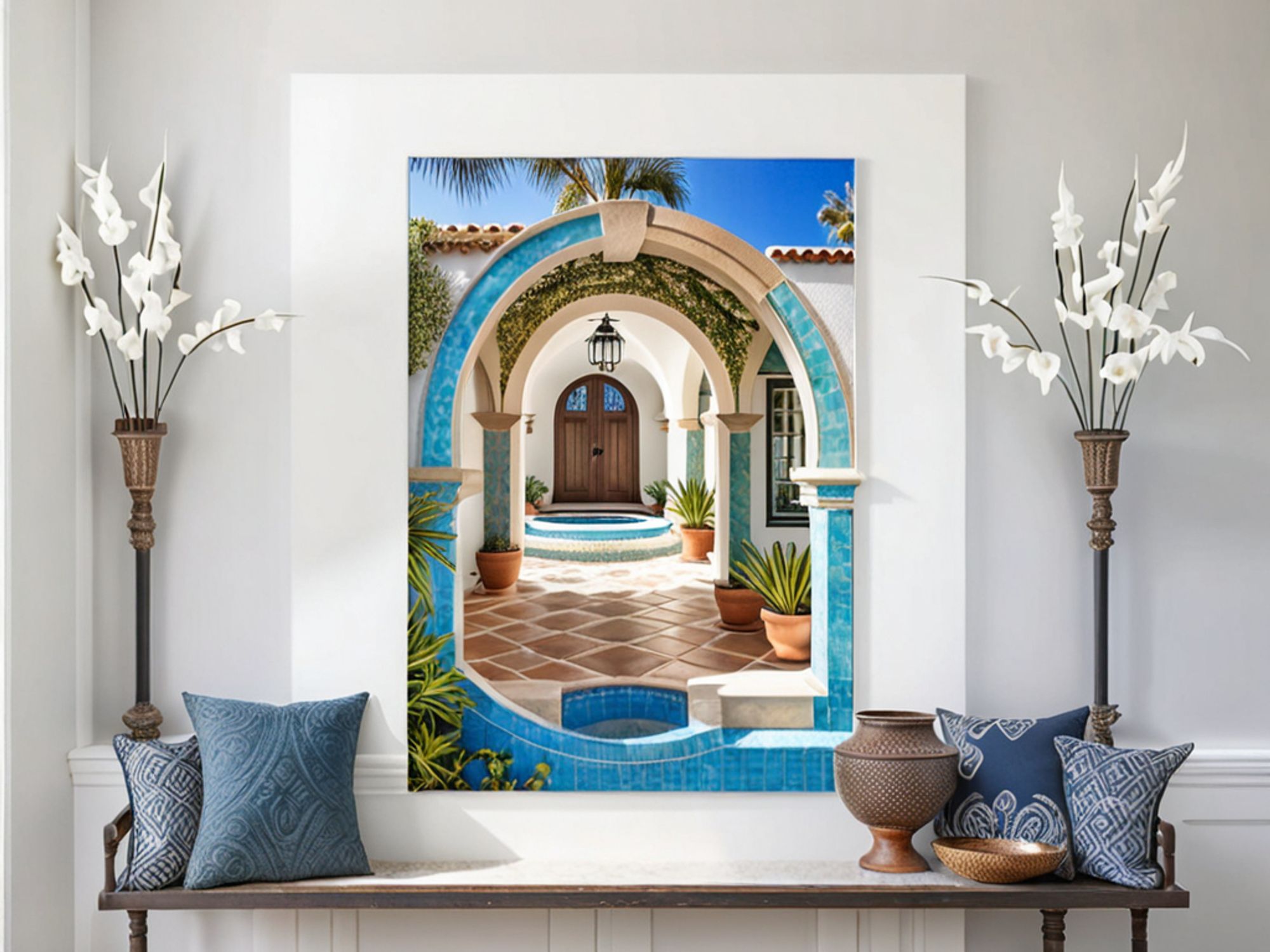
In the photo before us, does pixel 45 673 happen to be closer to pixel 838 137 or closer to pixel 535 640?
pixel 535 640

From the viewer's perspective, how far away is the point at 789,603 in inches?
105

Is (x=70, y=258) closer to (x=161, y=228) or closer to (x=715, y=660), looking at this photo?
(x=161, y=228)

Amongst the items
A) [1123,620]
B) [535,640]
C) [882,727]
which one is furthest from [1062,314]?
[535,640]

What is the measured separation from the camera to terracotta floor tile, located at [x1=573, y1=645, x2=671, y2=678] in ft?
8.61

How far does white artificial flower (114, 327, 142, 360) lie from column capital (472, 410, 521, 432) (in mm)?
970

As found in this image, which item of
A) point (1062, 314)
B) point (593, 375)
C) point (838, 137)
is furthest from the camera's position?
point (593, 375)

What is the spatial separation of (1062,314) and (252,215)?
2195 millimetres

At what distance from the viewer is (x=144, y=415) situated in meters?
2.47

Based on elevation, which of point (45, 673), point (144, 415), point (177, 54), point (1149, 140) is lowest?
point (45, 673)

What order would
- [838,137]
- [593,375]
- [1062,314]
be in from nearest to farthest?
[1062,314] < [838,137] < [593,375]

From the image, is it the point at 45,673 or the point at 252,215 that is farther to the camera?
the point at 252,215

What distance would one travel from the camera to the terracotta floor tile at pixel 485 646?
8.65 ft

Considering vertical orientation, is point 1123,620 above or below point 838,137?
below

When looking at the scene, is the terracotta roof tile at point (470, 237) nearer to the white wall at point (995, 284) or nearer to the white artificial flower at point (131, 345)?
the white wall at point (995, 284)
